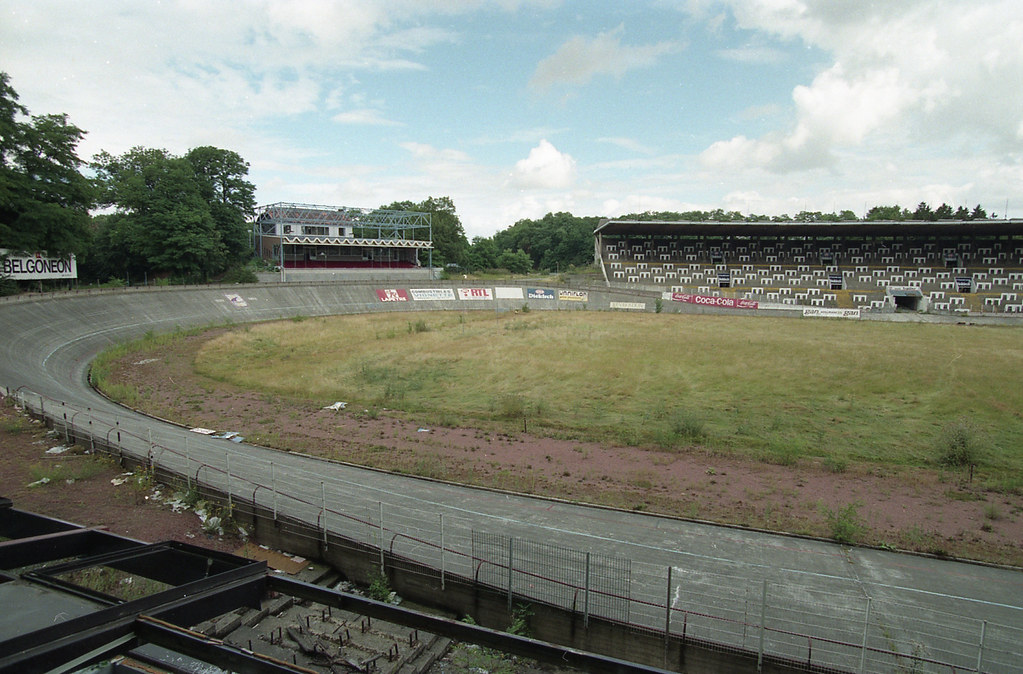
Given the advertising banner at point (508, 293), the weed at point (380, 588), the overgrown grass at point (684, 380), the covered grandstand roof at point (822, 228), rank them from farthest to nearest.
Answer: the advertising banner at point (508, 293), the covered grandstand roof at point (822, 228), the overgrown grass at point (684, 380), the weed at point (380, 588)

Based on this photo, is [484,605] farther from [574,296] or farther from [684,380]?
[574,296]

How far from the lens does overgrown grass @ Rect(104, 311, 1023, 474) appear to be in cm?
2041

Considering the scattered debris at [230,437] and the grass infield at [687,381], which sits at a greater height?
the grass infield at [687,381]

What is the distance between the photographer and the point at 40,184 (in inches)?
1502

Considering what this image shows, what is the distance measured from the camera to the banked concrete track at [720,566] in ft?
30.0

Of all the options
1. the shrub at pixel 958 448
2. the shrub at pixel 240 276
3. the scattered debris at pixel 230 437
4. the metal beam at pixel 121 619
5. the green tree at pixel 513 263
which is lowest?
the scattered debris at pixel 230 437

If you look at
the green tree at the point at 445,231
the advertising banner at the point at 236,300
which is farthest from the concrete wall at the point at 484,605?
the green tree at the point at 445,231

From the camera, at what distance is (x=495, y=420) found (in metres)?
22.5

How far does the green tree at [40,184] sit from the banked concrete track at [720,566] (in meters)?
25.7

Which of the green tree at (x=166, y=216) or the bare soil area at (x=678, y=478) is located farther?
the green tree at (x=166, y=216)

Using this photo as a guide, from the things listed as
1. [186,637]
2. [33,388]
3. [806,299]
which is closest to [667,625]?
[186,637]

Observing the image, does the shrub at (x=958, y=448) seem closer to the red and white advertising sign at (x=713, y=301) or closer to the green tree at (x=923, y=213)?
the red and white advertising sign at (x=713, y=301)

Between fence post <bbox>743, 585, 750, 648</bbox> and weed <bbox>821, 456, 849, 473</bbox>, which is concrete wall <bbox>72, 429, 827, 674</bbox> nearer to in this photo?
fence post <bbox>743, 585, 750, 648</bbox>

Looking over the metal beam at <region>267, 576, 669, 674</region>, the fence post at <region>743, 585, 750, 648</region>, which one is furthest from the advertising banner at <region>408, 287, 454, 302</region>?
the metal beam at <region>267, 576, 669, 674</region>
